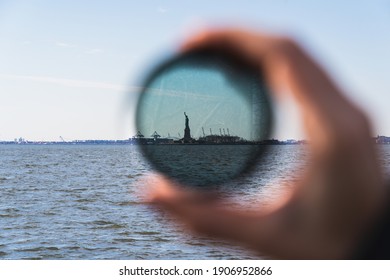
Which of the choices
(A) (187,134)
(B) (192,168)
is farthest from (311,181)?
(A) (187,134)

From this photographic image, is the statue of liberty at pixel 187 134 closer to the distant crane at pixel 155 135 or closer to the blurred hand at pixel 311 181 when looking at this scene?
the distant crane at pixel 155 135

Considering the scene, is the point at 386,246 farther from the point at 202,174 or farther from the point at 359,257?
the point at 202,174

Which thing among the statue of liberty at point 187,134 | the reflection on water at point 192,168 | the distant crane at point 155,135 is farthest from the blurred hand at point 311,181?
the statue of liberty at point 187,134

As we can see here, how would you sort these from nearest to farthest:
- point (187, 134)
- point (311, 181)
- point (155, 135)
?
point (311, 181) → point (155, 135) → point (187, 134)

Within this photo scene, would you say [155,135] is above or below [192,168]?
above

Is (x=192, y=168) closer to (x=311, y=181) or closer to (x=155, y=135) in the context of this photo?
(x=155, y=135)

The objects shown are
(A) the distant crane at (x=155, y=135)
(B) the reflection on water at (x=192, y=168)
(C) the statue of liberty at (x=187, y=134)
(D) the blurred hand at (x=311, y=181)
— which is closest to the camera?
(D) the blurred hand at (x=311, y=181)

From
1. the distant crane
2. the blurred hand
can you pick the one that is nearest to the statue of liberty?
the distant crane
